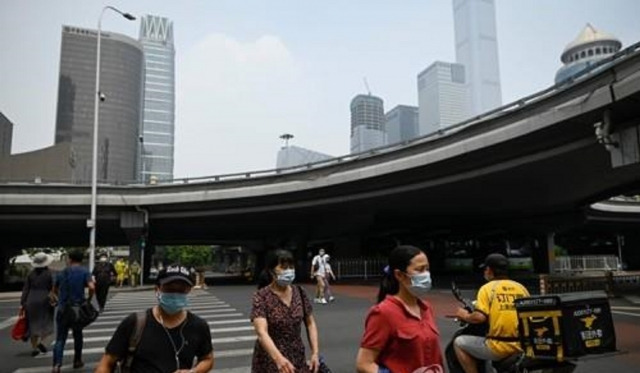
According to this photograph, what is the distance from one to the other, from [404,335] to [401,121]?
6153 centimetres

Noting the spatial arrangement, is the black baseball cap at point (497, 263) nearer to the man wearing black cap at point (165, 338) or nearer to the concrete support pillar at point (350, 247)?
the man wearing black cap at point (165, 338)

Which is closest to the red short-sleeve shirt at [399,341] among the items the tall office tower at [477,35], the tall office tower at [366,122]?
the tall office tower at [366,122]

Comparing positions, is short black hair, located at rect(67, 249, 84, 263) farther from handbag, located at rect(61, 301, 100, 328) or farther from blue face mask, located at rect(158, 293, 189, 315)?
blue face mask, located at rect(158, 293, 189, 315)

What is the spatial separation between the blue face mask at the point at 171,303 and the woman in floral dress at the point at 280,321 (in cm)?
102

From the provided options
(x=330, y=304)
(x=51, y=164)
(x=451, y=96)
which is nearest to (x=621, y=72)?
(x=330, y=304)

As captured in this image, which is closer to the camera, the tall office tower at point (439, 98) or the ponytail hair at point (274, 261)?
the ponytail hair at point (274, 261)

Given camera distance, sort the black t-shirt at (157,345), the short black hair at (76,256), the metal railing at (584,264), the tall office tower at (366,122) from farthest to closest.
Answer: the tall office tower at (366,122)
the metal railing at (584,264)
the short black hair at (76,256)
the black t-shirt at (157,345)

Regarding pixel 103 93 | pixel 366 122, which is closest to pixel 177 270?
pixel 103 93

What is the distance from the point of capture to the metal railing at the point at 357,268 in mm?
35125

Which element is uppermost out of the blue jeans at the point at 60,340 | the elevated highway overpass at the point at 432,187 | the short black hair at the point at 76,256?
the elevated highway overpass at the point at 432,187

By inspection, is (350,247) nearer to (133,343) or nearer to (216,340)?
(216,340)

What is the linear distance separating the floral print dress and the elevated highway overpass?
43.6 ft

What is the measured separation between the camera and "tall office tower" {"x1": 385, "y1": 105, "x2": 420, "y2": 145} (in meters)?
62.0

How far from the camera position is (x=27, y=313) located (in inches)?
360
